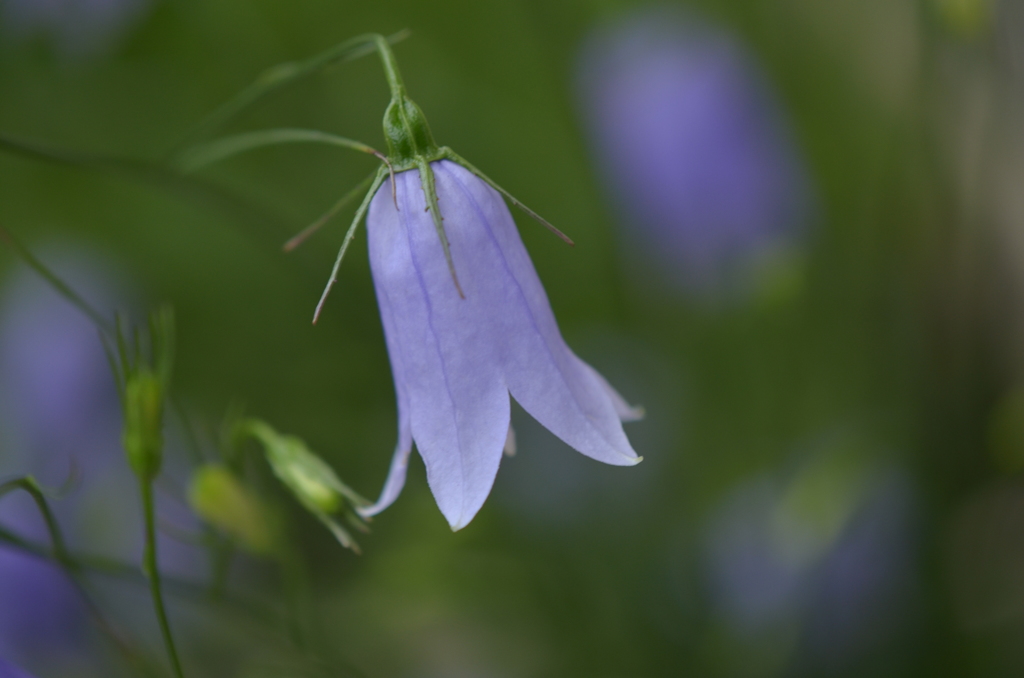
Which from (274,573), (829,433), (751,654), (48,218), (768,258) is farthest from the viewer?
(48,218)

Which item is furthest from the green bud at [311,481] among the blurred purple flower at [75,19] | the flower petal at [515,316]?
the blurred purple flower at [75,19]

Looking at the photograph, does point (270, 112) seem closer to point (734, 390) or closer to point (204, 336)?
point (204, 336)

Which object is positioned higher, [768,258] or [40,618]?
[768,258]

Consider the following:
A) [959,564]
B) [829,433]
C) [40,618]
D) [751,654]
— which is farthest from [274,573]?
[959,564]

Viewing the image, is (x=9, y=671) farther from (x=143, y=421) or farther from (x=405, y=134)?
(x=405, y=134)

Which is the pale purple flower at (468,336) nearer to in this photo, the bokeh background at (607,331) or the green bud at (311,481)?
the green bud at (311,481)

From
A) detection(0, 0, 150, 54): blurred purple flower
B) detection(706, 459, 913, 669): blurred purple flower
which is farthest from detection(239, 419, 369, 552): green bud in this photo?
detection(0, 0, 150, 54): blurred purple flower

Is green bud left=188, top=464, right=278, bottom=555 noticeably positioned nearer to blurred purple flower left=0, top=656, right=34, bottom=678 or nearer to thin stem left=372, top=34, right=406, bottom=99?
blurred purple flower left=0, top=656, right=34, bottom=678
